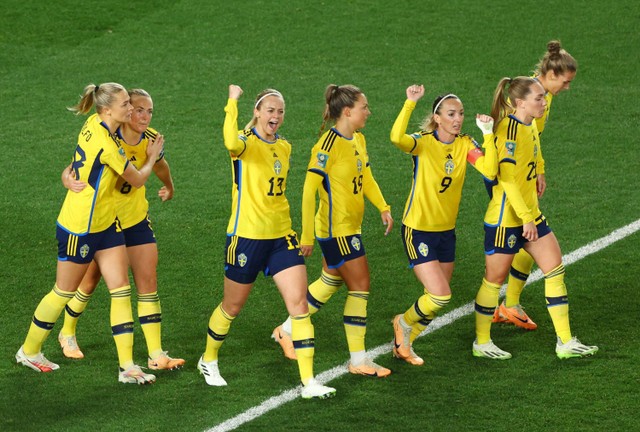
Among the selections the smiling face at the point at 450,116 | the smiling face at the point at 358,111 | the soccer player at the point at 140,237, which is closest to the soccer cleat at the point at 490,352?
the smiling face at the point at 450,116

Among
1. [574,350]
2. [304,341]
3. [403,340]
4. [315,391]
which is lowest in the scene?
[315,391]

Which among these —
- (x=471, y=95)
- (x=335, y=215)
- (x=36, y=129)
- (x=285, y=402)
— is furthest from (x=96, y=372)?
(x=471, y=95)

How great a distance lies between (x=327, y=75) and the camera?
54.0 feet

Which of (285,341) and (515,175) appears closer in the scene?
(515,175)

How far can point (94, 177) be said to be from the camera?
344 inches

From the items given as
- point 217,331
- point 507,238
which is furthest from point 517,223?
point 217,331

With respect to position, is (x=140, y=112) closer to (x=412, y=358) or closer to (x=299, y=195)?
(x=412, y=358)

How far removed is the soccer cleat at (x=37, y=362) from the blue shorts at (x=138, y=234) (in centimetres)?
110

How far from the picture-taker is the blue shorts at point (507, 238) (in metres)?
9.42

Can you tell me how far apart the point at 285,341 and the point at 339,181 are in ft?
4.77

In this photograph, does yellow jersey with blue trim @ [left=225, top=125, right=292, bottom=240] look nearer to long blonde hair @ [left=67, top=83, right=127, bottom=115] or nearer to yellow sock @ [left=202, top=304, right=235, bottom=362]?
yellow sock @ [left=202, top=304, right=235, bottom=362]

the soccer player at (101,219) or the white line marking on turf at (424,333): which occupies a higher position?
the soccer player at (101,219)

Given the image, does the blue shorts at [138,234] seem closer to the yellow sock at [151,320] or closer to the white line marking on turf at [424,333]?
the yellow sock at [151,320]

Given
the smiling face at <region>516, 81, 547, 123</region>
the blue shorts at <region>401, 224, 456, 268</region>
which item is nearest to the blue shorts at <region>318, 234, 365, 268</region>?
the blue shorts at <region>401, 224, 456, 268</region>
